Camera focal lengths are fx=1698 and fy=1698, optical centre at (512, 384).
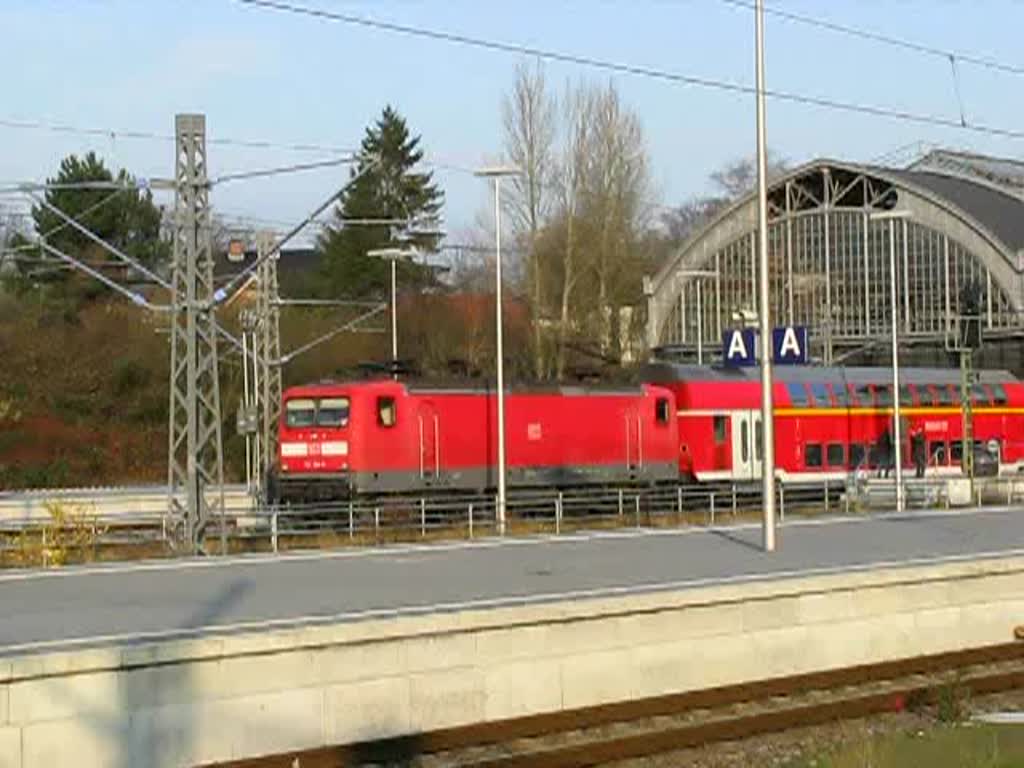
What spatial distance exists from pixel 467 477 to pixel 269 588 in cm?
1874

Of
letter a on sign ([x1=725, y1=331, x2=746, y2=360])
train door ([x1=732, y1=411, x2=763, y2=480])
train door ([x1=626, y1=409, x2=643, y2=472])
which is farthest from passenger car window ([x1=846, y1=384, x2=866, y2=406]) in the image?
letter a on sign ([x1=725, y1=331, x2=746, y2=360])

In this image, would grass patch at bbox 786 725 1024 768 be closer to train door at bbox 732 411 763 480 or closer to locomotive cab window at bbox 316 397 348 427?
locomotive cab window at bbox 316 397 348 427

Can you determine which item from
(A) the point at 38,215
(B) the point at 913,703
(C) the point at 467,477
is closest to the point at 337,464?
(C) the point at 467,477

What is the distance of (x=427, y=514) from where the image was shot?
3450 cm

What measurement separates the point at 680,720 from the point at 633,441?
2535cm

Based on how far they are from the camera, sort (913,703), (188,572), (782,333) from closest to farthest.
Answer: (913,703)
(188,572)
(782,333)

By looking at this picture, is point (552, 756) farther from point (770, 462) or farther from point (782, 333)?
point (782, 333)

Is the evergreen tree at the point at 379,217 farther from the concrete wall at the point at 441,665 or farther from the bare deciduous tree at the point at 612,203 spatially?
the concrete wall at the point at 441,665

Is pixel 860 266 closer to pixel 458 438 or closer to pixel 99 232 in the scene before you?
pixel 99 232

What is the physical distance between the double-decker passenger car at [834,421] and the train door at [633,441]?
225 centimetres

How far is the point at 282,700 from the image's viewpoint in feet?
43.8

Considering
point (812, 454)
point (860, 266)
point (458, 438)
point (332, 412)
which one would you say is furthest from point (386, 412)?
point (860, 266)

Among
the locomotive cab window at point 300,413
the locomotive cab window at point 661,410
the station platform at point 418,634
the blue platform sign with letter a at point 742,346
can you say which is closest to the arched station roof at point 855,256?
the locomotive cab window at point 661,410

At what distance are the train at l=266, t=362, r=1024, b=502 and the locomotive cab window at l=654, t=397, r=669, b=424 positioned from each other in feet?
0.08
